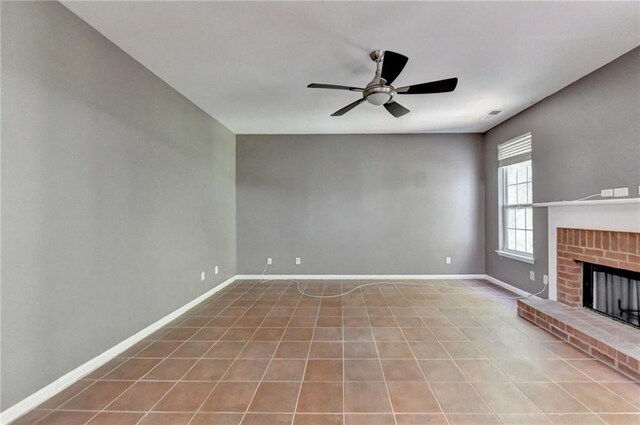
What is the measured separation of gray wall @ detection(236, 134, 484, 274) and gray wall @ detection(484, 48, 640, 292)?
93 centimetres

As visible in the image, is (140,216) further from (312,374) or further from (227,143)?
(227,143)

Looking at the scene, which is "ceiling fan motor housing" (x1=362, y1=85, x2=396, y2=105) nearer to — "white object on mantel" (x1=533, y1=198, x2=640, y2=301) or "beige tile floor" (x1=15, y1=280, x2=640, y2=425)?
"white object on mantel" (x1=533, y1=198, x2=640, y2=301)

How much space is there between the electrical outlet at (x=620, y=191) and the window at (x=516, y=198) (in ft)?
3.92

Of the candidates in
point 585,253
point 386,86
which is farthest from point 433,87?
point 585,253

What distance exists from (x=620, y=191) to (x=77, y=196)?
15.1 ft

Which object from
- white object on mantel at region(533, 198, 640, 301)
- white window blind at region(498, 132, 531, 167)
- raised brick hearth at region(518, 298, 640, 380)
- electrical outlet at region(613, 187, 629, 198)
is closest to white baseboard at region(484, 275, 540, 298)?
white object on mantel at region(533, 198, 640, 301)

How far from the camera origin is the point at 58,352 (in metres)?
1.91

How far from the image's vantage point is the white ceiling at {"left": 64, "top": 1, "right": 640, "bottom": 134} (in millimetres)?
1954

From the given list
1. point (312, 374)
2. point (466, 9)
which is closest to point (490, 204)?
point (466, 9)

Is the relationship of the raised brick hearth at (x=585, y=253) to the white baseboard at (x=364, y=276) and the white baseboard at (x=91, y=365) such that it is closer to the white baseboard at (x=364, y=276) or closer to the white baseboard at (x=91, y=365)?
the white baseboard at (x=91, y=365)

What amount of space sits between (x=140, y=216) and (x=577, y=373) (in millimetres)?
3925

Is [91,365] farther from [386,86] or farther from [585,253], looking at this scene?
[585,253]

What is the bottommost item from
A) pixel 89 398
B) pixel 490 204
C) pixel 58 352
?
pixel 89 398

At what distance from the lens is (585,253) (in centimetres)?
293
